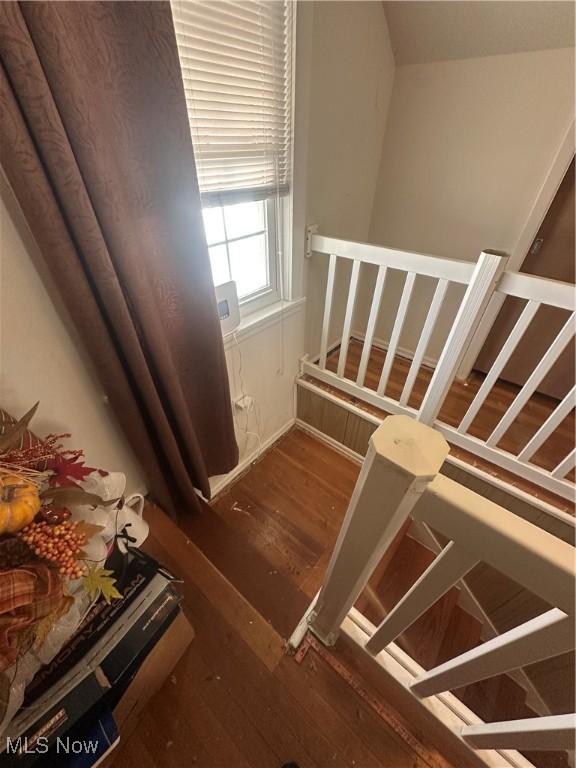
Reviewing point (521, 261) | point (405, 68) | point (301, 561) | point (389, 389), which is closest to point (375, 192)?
point (405, 68)

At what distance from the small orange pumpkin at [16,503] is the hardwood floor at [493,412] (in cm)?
151

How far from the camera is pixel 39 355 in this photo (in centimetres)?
81

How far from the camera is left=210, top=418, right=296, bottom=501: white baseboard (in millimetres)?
1647

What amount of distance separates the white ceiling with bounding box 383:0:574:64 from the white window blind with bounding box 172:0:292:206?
2.61 ft

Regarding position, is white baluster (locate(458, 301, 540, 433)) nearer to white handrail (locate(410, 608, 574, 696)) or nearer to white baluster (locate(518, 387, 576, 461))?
white baluster (locate(518, 387, 576, 461))

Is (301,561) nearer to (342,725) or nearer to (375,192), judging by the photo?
(342,725)

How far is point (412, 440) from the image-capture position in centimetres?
47

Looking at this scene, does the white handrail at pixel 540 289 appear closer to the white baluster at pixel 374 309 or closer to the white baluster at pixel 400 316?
the white baluster at pixel 400 316

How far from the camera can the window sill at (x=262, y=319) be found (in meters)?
1.32

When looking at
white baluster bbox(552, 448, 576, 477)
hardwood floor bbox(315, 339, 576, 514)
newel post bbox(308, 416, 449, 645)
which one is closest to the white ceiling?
hardwood floor bbox(315, 339, 576, 514)

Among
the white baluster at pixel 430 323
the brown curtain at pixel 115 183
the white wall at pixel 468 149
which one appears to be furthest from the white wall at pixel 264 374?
the white wall at pixel 468 149

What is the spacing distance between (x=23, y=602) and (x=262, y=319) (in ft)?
3.95

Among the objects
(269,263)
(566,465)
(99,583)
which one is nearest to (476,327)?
(566,465)

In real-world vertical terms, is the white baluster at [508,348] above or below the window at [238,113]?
below
